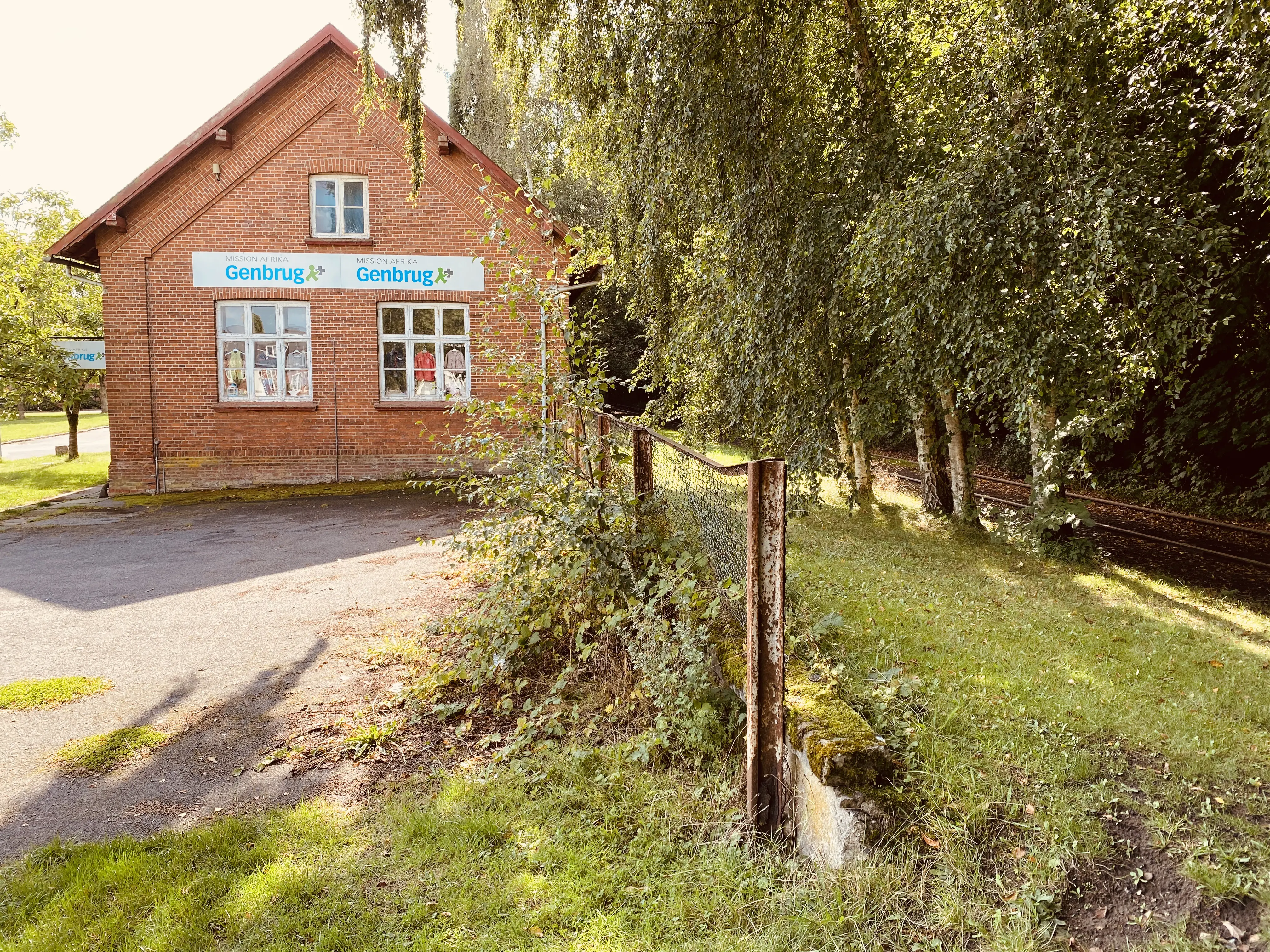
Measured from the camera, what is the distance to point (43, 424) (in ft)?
126

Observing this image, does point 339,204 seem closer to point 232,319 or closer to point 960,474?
point 232,319

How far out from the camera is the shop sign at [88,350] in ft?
47.6

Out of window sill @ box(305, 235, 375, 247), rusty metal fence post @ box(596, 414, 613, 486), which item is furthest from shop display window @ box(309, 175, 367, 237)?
rusty metal fence post @ box(596, 414, 613, 486)

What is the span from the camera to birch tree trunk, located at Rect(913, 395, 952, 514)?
36.1 feet

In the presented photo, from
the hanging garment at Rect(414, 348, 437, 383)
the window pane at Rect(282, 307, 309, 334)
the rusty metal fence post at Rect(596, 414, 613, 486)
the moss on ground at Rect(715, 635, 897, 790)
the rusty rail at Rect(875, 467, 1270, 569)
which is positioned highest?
the window pane at Rect(282, 307, 309, 334)

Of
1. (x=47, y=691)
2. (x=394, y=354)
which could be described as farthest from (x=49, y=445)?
(x=47, y=691)

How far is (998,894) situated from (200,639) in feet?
20.3

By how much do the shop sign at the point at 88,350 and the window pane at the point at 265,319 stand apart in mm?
2752

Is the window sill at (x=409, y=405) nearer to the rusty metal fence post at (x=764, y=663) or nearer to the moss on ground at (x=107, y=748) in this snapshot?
the moss on ground at (x=107, y=748)

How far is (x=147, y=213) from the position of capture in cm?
1438

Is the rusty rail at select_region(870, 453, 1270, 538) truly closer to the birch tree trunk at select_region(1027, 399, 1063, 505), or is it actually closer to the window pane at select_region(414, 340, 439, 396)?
the birch tree trunk at select_region(1027, 399, 1063, 505)

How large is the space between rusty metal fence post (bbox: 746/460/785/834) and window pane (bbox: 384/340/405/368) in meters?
13.5

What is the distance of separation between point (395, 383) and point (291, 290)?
265cm

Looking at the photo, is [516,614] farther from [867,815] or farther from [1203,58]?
[1203,58]
